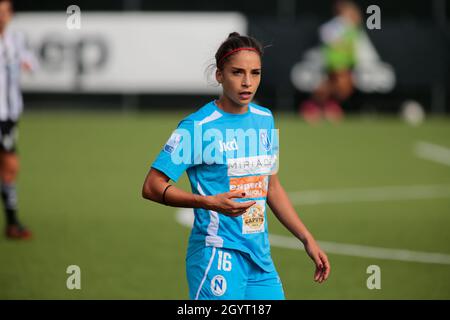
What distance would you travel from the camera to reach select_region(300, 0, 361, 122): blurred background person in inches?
826

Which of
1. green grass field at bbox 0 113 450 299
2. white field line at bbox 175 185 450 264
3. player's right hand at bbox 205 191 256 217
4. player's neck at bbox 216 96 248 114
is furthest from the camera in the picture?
white field line at bbox 175 185 450 264

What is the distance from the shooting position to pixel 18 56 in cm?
1002

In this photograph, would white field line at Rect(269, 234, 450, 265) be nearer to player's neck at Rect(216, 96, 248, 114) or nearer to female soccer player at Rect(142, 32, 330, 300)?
female soccer player at Rect(142, 32, 330, 300)

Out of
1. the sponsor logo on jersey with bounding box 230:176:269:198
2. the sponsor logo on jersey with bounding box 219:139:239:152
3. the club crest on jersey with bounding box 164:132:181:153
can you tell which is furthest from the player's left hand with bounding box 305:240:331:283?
the club crest on jersey with bounding box 164:132:181:153

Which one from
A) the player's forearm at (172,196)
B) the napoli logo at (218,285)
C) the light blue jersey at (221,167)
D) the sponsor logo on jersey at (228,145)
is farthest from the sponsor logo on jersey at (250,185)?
the napoli logo at (218,285)

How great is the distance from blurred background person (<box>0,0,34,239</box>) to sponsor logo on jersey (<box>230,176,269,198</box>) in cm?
512

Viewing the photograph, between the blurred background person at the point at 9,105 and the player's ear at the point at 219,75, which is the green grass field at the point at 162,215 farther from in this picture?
the player's ear at the point at 219,75

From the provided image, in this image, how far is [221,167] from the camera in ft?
16.5

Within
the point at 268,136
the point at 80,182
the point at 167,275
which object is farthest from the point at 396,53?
the point at 268,136

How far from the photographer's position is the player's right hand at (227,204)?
4656 mm

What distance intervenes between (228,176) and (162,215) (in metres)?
6.35

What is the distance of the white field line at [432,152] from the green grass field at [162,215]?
0.21 metres
